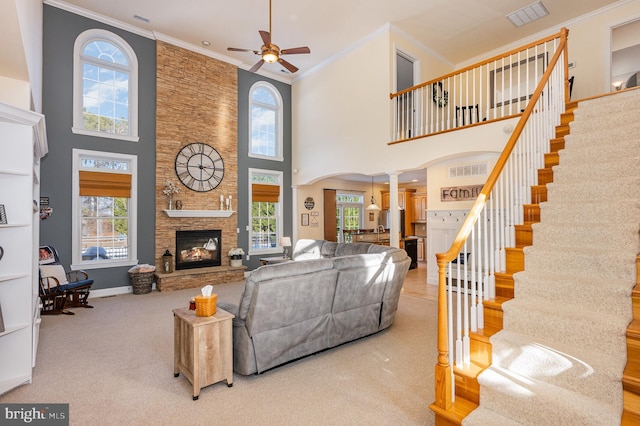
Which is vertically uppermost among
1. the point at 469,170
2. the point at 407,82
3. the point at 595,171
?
the point at 407,82

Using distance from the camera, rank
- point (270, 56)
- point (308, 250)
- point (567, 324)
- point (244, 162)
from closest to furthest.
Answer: point (567, 324)
point (270, 56)
point (308, 250)
point (244, 162)

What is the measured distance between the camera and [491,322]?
2592 mm

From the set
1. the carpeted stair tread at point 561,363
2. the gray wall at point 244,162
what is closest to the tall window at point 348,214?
the gray wall at point 244,162

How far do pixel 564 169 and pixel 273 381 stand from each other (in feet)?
11.8

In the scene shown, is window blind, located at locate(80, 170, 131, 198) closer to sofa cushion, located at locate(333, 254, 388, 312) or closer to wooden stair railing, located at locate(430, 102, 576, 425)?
sofa cushion, located at locate(333, 254, 388, 312)

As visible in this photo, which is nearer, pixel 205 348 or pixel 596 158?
pixel 205 348

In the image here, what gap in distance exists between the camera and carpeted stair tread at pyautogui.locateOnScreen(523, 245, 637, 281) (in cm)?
238

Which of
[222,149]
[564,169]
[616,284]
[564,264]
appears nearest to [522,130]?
[564,169]

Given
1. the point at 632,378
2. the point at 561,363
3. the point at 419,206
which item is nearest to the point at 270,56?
the point at 561,363

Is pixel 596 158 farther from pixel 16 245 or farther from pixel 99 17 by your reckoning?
pixel 99 17

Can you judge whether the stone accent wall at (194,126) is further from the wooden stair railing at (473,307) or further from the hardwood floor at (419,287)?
the wooden stair railing at (473,307)

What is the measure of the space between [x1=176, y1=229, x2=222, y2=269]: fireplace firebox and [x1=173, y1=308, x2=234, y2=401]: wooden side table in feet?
15.2

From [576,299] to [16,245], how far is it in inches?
181

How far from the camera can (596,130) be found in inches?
143
